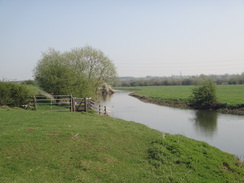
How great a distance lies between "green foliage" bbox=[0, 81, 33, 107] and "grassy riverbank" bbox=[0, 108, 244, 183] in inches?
441

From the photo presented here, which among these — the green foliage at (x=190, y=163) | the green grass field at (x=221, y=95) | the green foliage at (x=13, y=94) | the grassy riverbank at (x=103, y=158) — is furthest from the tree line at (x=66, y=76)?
the green foliage at (x=190, y=163)

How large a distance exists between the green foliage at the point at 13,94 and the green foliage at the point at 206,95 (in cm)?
2609

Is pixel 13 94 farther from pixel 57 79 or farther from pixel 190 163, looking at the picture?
pixel 190 163

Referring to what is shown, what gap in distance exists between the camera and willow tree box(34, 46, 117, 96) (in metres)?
30.4

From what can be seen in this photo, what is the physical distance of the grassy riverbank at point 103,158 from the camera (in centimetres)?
725

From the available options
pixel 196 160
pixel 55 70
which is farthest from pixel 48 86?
pixel 196 160

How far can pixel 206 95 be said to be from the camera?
35.4 m

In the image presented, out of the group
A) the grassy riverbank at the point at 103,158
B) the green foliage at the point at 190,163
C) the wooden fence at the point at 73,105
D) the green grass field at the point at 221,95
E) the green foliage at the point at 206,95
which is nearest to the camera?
the grassy riverbank at the point at 103,158

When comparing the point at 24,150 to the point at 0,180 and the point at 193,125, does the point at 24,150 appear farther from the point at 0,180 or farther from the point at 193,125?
the point at 193,125

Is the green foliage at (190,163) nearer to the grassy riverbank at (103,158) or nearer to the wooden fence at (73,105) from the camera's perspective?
the grassy riverbank at (103,158)

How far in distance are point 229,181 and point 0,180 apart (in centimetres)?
785

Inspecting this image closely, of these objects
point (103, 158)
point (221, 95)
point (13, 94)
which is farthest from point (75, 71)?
point (103, 158)

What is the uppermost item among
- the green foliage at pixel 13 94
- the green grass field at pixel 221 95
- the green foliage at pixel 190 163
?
the green foliage at pixel 13 94

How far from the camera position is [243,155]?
1252 cm
